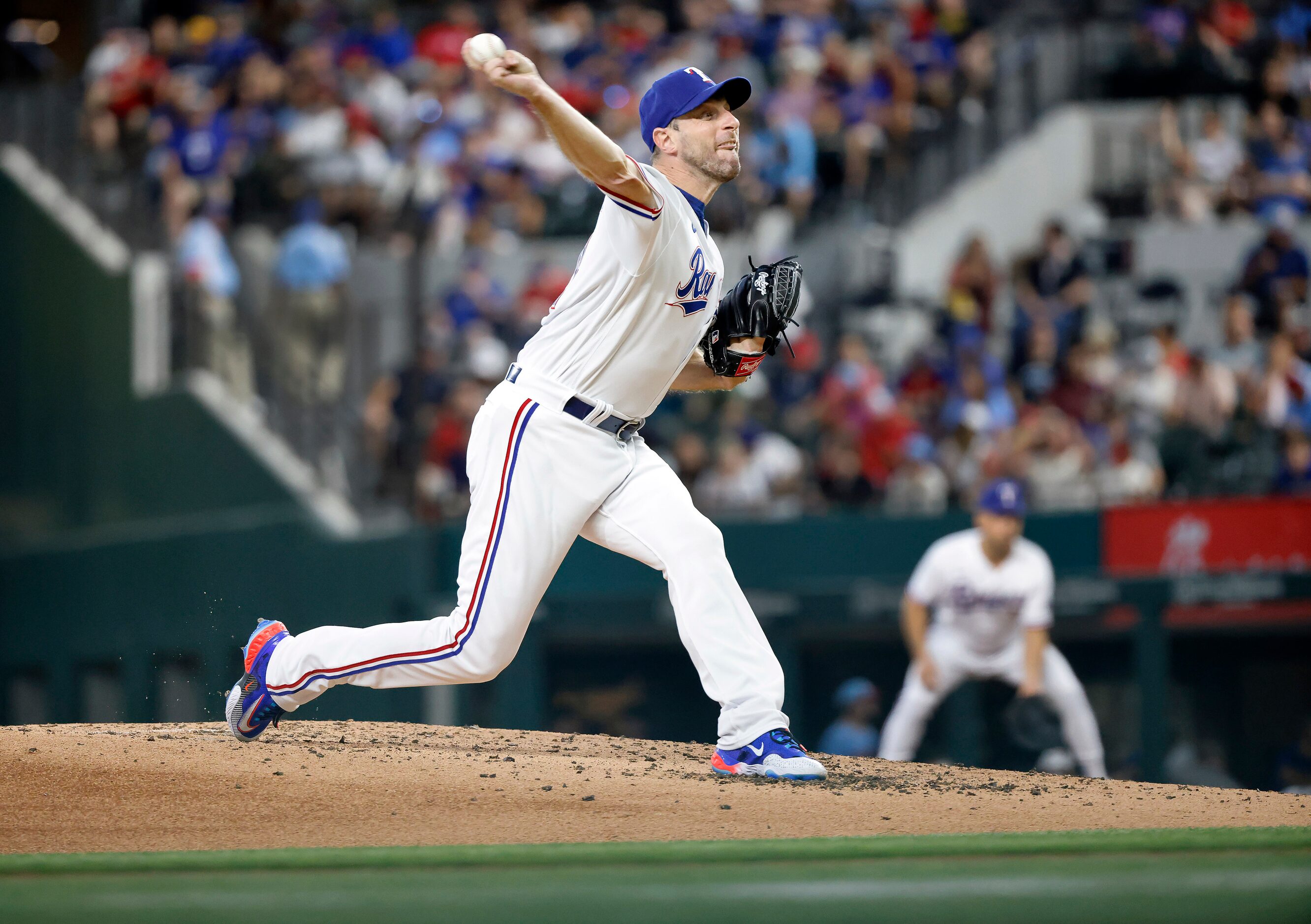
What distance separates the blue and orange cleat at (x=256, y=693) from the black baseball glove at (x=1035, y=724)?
5.79m

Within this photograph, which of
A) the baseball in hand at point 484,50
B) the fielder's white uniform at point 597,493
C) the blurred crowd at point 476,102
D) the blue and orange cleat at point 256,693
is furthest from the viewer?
the blurred crowd at point 476,102

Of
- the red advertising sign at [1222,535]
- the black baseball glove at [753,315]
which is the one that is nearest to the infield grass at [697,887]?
the black baseball glove at [753,315]

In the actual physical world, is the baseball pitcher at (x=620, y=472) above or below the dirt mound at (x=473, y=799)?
above

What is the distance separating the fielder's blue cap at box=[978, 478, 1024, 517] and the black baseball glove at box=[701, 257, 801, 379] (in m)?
3.51

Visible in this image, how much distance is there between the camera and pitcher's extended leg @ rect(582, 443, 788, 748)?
4555 millimetres

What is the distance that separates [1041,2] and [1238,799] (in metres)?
11.4

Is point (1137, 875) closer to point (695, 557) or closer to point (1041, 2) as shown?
point (695, 557)

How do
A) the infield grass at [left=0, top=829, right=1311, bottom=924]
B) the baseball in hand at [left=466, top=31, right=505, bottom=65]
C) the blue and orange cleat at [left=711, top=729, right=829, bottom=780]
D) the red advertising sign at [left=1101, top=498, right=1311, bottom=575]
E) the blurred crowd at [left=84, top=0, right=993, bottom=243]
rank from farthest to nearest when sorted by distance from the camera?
the blurred crowd at [left=84, top=0, right=993, bottom=243] < the red advertising sign at [left=1101, top=498, right=1311, bottom=575] < the blue and orange cleat at [left=711, top=729, right=829, bottom=780] < the baseball in hand at [left=466, top=31, right=505, bottom=65] < the infield grass at [left=0, top=829, right=1311, bottom=924]

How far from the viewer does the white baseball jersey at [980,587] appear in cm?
823

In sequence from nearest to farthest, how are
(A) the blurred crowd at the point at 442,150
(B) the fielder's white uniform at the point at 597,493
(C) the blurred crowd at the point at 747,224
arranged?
(B) the fielder's white uniform at the point at 597,493
(C) the blurred crowd at the point at 747,224
(A) the blurred crowd at the point at 442,150

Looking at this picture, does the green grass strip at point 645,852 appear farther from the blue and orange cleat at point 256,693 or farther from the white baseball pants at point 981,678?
the white baseball pants at point 981,678

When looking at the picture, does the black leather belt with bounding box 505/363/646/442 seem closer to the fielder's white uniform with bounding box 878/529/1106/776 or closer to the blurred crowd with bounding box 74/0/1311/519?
the fielder's white uniform with bounding box 878/529/1106/776

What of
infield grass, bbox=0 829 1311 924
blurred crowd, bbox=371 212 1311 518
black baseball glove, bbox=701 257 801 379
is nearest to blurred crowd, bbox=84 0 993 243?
blurred crowd, bbox=371 212 1311 518

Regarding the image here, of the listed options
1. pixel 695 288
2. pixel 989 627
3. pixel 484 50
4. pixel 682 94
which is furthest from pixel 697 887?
pixel 989 627
